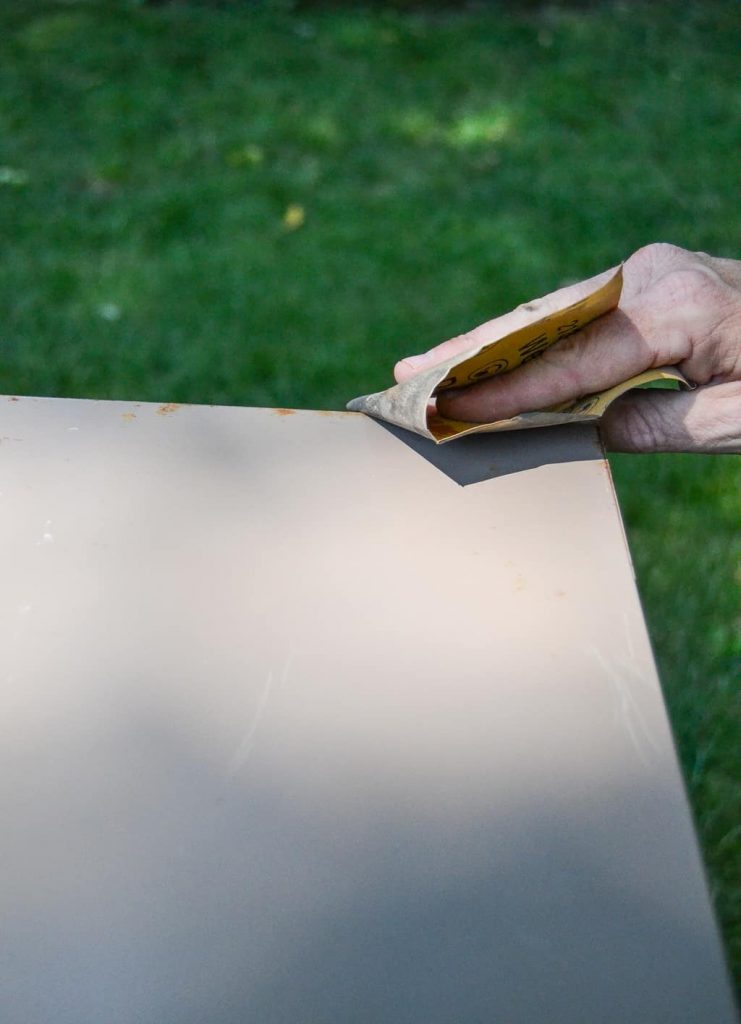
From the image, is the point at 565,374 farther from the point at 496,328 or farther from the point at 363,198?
the point at 363,198

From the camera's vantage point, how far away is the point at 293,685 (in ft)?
2.50

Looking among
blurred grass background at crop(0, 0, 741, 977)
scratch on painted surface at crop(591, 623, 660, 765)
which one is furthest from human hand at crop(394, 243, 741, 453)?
blurred grass background at crop(0, 0, 741, 977)

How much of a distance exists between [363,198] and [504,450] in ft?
8.66

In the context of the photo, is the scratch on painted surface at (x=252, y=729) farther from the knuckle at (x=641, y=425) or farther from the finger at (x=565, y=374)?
the knuckle at (x=641, y=425)

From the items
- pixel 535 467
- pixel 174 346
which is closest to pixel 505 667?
pixel 535 467

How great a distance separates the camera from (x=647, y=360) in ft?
3.74

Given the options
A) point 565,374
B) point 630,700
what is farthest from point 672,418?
point 630,700

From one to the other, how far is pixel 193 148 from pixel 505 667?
10.7 ft

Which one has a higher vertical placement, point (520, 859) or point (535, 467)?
point (535, 467)

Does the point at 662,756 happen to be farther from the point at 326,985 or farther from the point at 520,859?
the point at 326,985

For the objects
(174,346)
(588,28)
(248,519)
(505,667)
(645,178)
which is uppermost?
(588,28)

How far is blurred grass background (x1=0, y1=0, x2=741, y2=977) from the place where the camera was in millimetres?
2453

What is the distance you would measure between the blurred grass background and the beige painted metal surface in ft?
3.70

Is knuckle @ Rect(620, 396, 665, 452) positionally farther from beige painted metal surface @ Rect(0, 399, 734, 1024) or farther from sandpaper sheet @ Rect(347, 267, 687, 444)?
beige painted metal surface @ Rect(0, 399, 734, 1024)
